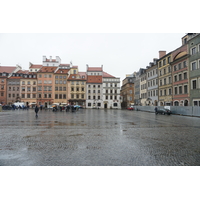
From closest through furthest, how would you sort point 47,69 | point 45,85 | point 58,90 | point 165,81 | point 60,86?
point 165,81, point 45,85, point 58,90, point 60,86, point 47,69

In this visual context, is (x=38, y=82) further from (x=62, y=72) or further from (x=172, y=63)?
(x=172, y=63)

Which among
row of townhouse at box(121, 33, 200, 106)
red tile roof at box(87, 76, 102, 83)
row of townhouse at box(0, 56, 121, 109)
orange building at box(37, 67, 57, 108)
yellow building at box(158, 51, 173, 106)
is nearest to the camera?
row of townhouse at box(121, 33, 200, 106)

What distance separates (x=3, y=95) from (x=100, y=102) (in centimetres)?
4168

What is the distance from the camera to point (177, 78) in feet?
130

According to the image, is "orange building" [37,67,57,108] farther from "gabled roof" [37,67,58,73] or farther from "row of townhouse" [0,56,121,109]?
"gabled roof" [37,67,58,73]

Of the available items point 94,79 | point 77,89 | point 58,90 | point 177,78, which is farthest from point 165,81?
point 58,90

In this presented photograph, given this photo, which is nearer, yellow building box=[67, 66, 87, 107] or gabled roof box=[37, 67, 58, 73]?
yellow building box=[67, 66, 87, 107]

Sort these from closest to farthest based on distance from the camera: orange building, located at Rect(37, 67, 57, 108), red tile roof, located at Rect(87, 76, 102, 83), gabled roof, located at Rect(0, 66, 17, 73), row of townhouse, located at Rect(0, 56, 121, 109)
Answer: row of townhouse, located at Rect(0, 56, 121, 109)
orange building, located at Rect(37, 67, 57, 108)
red tile roof, located at Rect(87, 76, 102, 83)
gabled roof, located at Rect(0, 66, 17, 73)

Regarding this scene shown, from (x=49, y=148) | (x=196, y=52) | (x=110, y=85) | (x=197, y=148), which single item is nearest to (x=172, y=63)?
(x=196, y=52)

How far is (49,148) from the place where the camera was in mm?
6734

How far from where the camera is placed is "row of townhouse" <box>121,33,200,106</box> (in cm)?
3275

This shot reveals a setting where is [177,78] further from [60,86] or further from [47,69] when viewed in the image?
[47,69]

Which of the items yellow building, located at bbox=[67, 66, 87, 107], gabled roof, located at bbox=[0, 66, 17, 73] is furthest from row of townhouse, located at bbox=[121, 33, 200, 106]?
gabled roof, located at bbox=[0, 66, 17, 73]

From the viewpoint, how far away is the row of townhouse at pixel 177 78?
32.8 m
